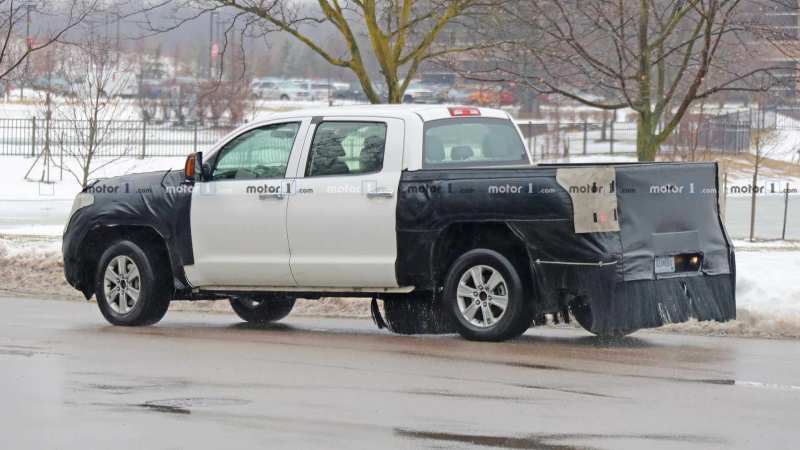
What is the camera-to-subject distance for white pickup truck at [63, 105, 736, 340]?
1128cm

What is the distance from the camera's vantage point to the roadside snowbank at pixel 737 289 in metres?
13.0

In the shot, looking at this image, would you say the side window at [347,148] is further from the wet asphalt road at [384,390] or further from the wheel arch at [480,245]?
the wet asphalt road at [384,390]

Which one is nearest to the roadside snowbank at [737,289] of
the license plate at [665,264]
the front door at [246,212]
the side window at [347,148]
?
the license plate at [665,264]

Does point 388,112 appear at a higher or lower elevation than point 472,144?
higher

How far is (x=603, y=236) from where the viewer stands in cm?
1119

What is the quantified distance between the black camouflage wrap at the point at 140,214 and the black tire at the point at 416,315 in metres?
1.88

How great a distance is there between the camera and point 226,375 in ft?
32.5

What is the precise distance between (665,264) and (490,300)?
1.39m

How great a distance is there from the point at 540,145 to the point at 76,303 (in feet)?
105

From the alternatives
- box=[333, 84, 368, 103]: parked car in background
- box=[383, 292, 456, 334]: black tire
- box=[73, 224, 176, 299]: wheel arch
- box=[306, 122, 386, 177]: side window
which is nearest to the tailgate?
box=[383, 292, 456, 334]: black tire

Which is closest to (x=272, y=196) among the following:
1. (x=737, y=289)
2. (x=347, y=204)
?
(x=347, y=204)

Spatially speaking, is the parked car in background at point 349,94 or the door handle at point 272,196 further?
the parked car in background at point 349,94

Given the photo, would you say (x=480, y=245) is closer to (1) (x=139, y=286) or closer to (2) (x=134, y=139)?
(1) (x=139, y=286)

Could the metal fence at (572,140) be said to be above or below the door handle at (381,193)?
above
